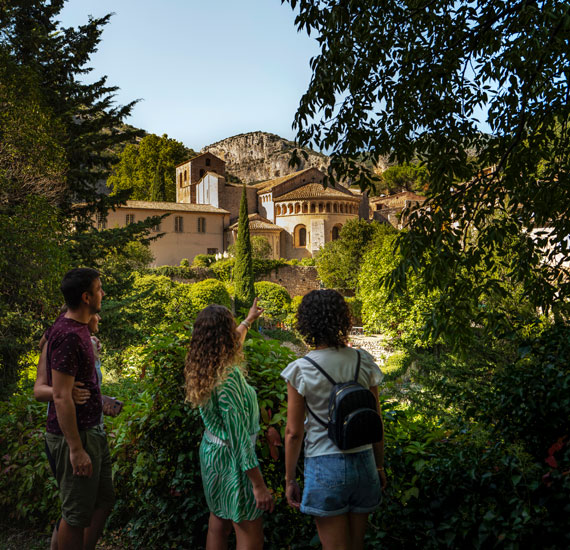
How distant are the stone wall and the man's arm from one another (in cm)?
3821

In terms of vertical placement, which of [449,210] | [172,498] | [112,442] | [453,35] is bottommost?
[172,498]

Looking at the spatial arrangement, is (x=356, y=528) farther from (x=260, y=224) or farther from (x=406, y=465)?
(x=260, y=224)

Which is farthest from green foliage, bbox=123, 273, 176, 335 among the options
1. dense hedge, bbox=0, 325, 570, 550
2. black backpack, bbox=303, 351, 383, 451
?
black backpack, bbox=303, 351, 383, 451

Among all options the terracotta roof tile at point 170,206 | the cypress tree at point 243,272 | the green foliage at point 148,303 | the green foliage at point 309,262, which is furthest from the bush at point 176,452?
the green foliage at point 309,262

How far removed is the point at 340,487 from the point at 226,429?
0.63 m

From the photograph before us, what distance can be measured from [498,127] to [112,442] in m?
4.15

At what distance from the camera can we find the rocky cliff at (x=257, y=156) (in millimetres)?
109875

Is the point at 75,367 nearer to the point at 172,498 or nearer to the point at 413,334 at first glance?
the point at 172,498

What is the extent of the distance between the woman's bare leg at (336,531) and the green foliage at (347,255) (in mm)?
36713

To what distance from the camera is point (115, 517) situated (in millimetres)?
3654

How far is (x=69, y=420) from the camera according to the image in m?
2.56

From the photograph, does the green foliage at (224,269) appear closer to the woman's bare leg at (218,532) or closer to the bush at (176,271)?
the bush at (176,271)

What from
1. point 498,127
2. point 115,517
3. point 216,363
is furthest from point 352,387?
point 498,127

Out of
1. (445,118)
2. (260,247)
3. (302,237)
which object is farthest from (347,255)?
(445,118)
